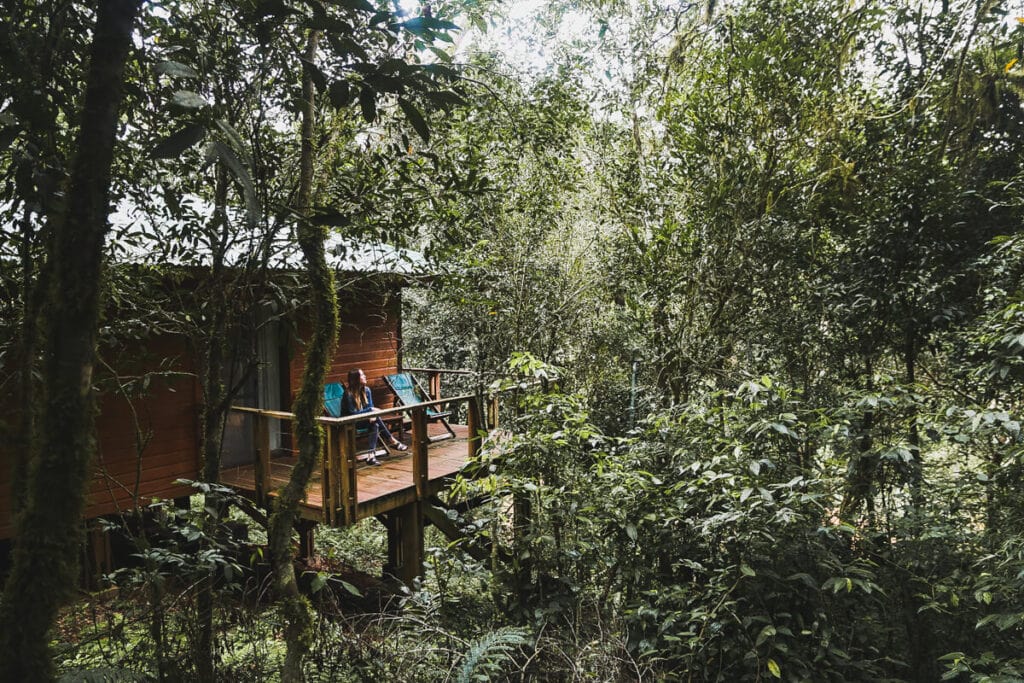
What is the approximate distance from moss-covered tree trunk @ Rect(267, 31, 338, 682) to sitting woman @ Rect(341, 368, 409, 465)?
4721 millimetres

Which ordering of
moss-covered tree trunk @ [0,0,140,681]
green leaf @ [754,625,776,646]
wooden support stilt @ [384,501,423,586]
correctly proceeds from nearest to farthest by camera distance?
1. moss-covered tree trunk @ [0,0,140,681]
2. green leaf @ [754,625,776,646]
3. wooden support stilt @ [384,501,423,586]

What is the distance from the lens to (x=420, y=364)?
13.5 metres

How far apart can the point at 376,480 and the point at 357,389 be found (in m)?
1.68

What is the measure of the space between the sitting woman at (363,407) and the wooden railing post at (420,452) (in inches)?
47.0

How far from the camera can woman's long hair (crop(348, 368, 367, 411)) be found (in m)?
8.05

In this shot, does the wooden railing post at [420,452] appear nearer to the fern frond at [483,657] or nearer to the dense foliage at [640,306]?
the dense foliage at [640,306]

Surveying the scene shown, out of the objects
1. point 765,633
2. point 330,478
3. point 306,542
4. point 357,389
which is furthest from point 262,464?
point 765,633

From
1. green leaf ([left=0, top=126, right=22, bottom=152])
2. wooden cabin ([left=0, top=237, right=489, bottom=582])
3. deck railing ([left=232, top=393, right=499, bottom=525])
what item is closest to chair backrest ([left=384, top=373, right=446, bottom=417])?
wooden cabin ([left=0, top=237, right=489, bottom=582])

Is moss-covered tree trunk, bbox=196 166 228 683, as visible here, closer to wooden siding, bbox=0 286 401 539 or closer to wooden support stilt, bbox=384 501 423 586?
wooden siding, bbox=0 286 401 539

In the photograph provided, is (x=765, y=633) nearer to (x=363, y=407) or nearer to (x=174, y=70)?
(x=174, y=70)

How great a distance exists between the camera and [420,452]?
6695 millimetres

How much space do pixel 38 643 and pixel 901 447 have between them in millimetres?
4288

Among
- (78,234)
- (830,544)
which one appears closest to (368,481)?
(830,544)

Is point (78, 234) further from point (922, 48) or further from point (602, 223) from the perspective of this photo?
point (922, 48)
